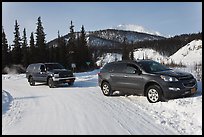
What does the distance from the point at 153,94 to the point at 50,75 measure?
917 centimetres

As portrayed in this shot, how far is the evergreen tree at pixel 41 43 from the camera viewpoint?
174 ft

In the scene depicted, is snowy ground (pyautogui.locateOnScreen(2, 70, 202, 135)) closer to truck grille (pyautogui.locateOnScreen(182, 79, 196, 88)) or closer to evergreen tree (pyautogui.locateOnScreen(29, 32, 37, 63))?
truck grille (pyautogui.locateOnScreen(182, 79, 196, 88))

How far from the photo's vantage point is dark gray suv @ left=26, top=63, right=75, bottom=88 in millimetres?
17812

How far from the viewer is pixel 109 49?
16975 cm

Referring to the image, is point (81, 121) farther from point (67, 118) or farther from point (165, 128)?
point (165, 128)

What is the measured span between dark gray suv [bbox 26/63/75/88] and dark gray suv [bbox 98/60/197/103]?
17.0ft

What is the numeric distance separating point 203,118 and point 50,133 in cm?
405

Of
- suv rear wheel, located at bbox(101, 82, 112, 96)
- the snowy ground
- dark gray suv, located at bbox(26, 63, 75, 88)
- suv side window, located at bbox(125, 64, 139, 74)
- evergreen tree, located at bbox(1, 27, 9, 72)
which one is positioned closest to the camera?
the snowy ground

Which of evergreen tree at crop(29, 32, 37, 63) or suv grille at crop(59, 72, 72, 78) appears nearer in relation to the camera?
suv grille at crop(59, 72, 72, 78)

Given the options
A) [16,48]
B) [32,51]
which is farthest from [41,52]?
[16,48]

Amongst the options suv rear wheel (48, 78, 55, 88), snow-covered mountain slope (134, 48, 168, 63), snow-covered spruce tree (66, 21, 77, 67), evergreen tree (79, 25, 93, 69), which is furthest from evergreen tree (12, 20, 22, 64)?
snow-covered mountain slope (134, 48, 168, 63)

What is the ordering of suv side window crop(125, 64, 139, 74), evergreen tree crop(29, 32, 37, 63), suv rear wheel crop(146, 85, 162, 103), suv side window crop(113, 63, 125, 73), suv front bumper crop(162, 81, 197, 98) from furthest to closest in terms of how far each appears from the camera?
evergreen tree crop(29, 32, 37, 63), suv side window crop(113, 63, 125, 73), suv side window crop(125, 64, 139, 74), suv rear wheel crop(146, 85, 162, 103), suv front bumper crop(162, 81, 197, 98)

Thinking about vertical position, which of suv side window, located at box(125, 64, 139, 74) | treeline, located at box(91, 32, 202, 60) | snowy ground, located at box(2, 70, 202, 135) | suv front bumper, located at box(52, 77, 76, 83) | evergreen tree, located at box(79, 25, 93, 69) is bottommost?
snowy ground, located at box(2, 70, 202, 135)

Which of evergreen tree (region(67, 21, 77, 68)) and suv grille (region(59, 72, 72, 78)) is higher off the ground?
evergreen tree (region(67, 21, 77, 68))
